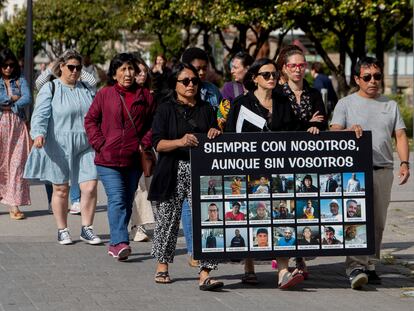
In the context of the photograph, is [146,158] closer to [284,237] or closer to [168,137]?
[168,137]

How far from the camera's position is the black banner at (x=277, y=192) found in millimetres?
8914

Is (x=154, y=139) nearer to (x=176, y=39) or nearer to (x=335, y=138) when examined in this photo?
(x=335, y=138)

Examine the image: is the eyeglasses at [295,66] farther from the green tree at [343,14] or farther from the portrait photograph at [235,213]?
the green tree at [343,14]

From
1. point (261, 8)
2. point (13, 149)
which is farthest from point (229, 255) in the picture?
point (261, 8)

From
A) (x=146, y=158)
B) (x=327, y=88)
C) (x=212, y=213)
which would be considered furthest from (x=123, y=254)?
(x=327, y=88)

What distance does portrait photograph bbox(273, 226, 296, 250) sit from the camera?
8953mm

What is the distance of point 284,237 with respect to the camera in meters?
8.96

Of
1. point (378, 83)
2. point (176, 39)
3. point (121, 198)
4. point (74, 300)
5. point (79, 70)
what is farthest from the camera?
point (176, 39)

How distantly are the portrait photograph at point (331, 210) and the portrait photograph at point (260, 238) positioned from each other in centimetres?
41

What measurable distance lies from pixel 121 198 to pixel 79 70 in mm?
1728

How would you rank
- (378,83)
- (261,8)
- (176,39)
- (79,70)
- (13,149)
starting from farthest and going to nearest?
(176,39) → (261,8) → (13,149) → (79,70) → (378,83)

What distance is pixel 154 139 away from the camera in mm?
9312

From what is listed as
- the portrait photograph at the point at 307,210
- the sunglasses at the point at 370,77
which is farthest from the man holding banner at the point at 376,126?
the portrait photograph at the point at 307,210

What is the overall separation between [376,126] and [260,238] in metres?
1.24
